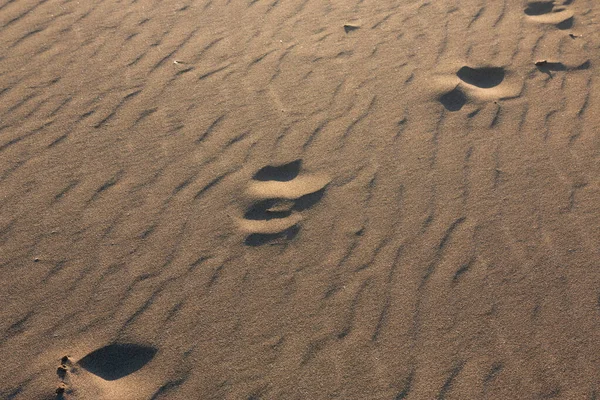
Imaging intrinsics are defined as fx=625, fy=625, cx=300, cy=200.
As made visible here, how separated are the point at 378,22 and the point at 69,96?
242cm

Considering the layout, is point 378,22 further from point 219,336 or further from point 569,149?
point 219,336

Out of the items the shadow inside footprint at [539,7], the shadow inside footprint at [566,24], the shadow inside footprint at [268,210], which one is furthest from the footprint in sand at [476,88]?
the shadow inside footprint at [268,210]

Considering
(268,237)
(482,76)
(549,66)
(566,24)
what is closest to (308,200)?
(268,237)

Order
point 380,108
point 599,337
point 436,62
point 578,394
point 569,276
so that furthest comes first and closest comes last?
1. point 436,62
2. point 380,108
3. point 569,276
4. point 599,337
5. point 578,394

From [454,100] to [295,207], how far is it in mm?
1465

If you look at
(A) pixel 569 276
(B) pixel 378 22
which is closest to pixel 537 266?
(A) pixel 569 276

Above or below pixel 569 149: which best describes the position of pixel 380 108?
above

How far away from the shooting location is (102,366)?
2607 millimetres

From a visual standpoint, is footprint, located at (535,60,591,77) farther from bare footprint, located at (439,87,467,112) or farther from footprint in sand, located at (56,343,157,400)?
footprint in sand, located at (56,343,157,400)

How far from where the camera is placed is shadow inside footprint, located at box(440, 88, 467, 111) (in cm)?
404

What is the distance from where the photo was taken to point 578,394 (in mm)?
2588

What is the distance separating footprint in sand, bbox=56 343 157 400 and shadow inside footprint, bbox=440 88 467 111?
2.45 metres

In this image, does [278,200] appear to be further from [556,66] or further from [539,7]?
[539,7]

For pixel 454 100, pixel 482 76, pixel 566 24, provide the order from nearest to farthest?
pixel 454 100 < pixel 482 76 < pixel 566 24
